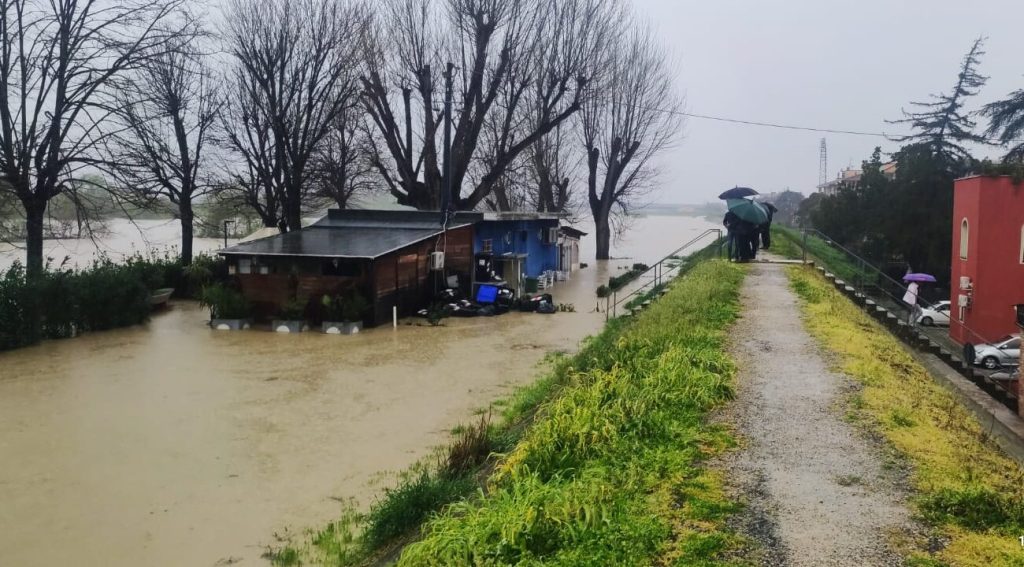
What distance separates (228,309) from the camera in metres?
18.9

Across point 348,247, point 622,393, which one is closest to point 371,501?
point 622,393

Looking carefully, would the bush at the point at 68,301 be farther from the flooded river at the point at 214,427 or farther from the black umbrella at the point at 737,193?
the black umbrella at the point at 737,193

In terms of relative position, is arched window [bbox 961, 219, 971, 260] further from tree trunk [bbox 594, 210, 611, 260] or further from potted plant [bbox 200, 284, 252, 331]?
potted plant [bbox 200, 284, 252, 331]

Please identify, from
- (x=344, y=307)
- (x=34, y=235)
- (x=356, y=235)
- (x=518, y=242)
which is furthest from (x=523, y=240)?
(x=34, y=235)

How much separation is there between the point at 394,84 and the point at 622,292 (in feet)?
35.2

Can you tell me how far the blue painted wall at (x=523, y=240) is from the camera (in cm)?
2498

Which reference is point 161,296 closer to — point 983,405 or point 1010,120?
point 983,405

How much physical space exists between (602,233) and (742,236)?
880 inches

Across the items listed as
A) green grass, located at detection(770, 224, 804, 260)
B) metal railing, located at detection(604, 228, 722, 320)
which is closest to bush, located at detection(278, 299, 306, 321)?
metal railing, located at detection(604, 228, 722, 320)

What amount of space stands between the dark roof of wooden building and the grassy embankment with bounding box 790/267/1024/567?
12299 millimetres

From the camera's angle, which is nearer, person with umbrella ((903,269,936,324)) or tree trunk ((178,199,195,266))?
person with umbrella ((903,269,936,324))

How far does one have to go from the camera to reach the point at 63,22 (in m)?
16.2

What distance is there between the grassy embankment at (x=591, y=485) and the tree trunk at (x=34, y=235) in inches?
519

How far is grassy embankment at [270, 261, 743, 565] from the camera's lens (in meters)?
4.27
